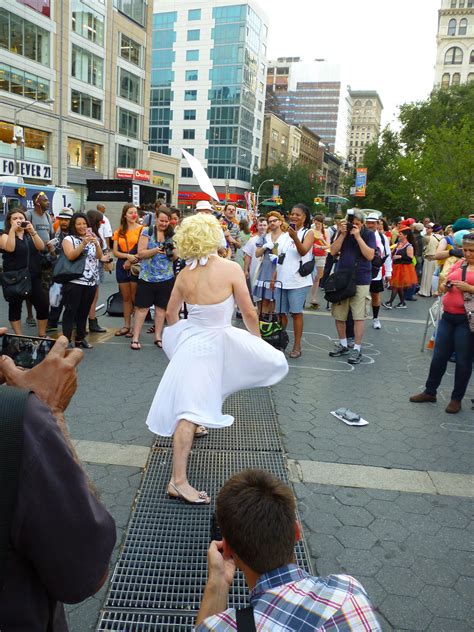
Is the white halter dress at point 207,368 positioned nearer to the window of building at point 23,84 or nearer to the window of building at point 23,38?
the window of building at point 23,84

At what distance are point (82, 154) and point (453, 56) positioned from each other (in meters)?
82.0

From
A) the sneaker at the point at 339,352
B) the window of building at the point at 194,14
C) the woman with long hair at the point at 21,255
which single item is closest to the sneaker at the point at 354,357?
the sneaker at the point at 339,352

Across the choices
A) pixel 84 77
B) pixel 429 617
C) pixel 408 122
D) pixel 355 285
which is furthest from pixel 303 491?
pixel 408 122

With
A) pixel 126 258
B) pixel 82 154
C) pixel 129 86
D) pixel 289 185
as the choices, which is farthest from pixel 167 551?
pixel 289 185

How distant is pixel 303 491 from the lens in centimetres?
352

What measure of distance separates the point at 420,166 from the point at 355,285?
27894 millimetres

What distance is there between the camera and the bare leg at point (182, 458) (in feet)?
10.7

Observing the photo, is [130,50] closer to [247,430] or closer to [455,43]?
[247,430]

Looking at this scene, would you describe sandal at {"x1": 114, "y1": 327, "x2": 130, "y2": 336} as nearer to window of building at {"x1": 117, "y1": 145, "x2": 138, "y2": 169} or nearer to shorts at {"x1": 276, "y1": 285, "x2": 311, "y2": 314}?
shorts at {"x1": 276, "y1": 285, "x2": 311, "y2": 314}

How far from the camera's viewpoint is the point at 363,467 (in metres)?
3.92

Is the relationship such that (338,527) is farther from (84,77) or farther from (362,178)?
(84,77)

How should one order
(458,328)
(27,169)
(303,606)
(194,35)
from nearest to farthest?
(303,606) < (458,328) < (27,169) < (194,35)

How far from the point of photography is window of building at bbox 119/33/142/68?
4094cm

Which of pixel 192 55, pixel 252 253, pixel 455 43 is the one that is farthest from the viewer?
pixel 455 43
